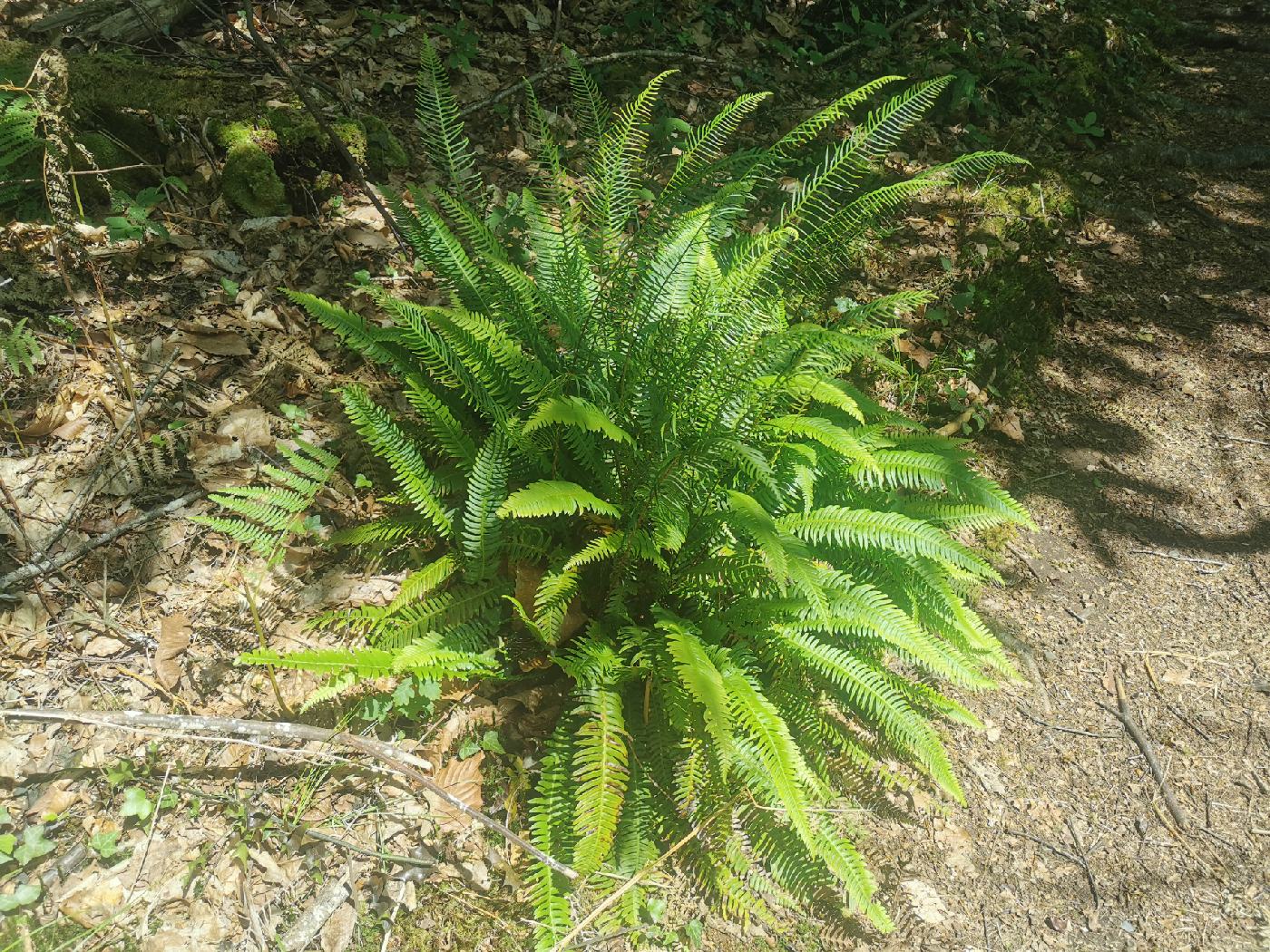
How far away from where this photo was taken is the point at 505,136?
4.64 metres

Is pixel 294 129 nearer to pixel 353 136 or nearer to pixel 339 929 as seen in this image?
pixel 353 136

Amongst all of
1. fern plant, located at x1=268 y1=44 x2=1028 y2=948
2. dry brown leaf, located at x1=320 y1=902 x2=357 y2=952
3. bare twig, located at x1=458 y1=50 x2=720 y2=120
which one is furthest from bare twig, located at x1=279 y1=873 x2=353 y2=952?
bare twig, located at x1=458 y1=50 x2=720 y2=120

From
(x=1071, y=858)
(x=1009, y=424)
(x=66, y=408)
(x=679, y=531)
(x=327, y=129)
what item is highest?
(x=327, y=129)

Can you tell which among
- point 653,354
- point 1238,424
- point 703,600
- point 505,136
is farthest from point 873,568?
point 505,136

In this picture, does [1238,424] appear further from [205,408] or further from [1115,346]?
[205,408]

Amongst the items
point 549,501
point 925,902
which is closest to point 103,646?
point 549,501

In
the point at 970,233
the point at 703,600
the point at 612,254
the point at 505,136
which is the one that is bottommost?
the point at 703,600

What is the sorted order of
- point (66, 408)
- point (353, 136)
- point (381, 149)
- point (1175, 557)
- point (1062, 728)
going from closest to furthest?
point (66, 408)
point (1062, 728)
point (1175, 557)
point (353, 136)
point (381, 149)

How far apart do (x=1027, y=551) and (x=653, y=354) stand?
6.84 feet

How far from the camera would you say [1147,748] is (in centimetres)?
304

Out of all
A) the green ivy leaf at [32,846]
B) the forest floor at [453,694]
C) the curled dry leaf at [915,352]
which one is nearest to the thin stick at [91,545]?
the forest floor at [453,694]

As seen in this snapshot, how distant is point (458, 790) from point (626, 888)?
1.89ft

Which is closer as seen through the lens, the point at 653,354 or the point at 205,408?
the point at 653,354

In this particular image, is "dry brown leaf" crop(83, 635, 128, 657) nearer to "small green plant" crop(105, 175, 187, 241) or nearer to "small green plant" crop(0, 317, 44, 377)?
"small green plant" crop(0, 317, 44, 377)
